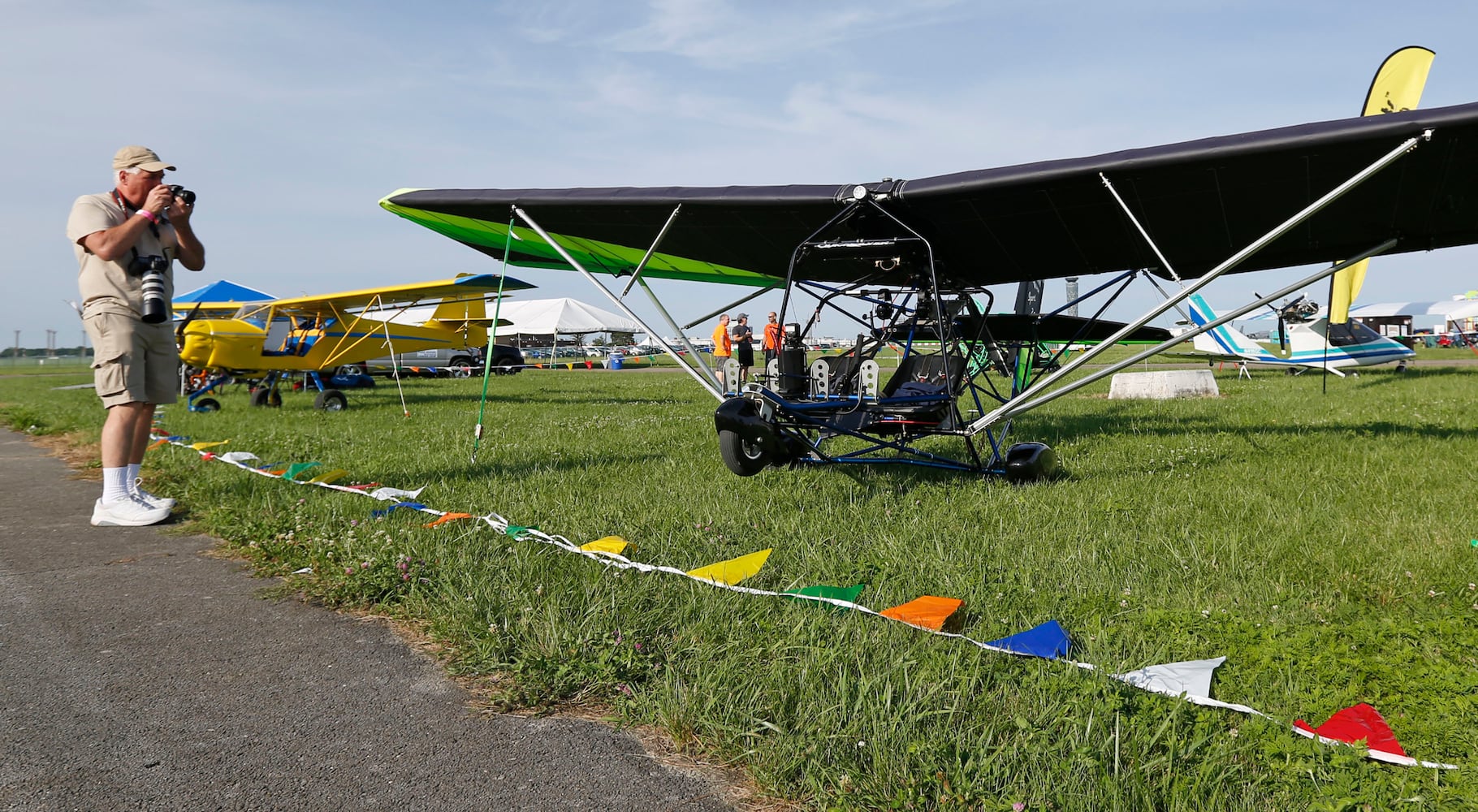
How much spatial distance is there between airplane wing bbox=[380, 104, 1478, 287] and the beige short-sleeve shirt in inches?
102

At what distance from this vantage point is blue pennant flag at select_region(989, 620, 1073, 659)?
103 inches

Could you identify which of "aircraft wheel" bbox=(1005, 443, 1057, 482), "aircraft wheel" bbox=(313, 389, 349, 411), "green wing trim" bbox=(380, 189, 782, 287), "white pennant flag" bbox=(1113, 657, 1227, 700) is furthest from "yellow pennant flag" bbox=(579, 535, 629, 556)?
"aircraft wheel" bbox=(313, 389, 349, 411)

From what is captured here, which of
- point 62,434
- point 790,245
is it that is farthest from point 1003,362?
point 62,434

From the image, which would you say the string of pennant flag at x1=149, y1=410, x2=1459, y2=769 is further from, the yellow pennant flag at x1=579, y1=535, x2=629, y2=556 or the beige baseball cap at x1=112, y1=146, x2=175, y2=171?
the beige baseball cap at x1=112, y1=146, x2=175, y2=171

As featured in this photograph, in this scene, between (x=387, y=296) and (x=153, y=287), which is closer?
(x=153, y=287)

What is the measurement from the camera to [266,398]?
14680mm

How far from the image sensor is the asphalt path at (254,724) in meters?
1.96

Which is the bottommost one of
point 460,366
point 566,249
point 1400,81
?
point 460,366

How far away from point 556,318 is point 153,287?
5087cm

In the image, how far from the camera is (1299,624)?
2990 mm

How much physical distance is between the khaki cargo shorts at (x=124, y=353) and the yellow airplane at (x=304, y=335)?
333 inches

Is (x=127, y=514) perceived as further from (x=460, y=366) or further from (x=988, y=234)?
(x=460, y=366)

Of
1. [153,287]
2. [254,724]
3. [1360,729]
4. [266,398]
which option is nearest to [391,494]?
[153,287]

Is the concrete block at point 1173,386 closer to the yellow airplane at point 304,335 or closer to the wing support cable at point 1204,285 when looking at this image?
the wing support cable at point 1204,285
